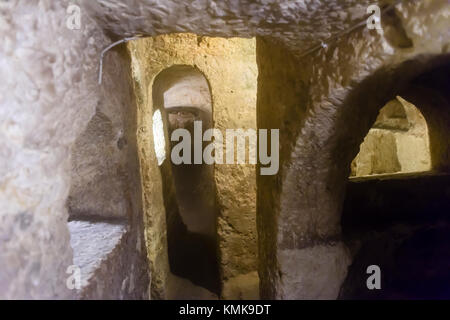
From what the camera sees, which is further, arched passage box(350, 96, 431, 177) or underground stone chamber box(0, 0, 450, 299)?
arched passage box(350, 96, 431, 177)

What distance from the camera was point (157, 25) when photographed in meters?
1.29

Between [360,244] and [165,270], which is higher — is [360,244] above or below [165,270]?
above

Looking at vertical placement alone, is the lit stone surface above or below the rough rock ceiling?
below

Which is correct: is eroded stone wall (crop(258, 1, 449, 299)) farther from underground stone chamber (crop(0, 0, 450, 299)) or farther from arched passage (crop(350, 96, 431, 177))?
arched passage (crop(350, 96, 431, 177))

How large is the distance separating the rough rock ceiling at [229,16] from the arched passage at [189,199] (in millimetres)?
2785

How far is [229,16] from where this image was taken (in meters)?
1.30

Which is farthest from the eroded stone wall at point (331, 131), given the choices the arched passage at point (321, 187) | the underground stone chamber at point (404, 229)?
the underground stone chamber at point (404, 229)

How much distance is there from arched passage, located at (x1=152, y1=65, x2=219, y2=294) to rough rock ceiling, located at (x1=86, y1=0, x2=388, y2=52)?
2785mm

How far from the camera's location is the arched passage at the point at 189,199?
4445mm

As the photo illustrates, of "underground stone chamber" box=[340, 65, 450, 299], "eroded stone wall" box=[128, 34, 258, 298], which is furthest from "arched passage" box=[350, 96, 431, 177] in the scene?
"eroded stone wall" box=[128, 34, 258, 298]

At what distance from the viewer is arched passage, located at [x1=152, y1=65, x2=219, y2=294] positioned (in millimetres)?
4445
